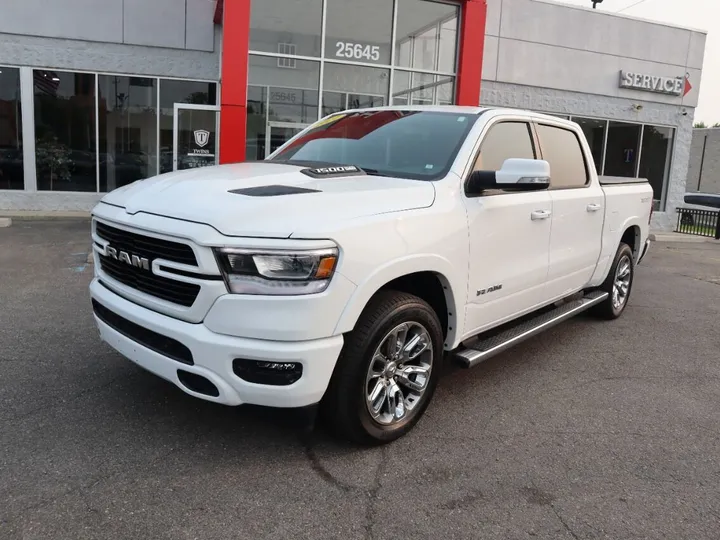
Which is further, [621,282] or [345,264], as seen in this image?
[621,282]

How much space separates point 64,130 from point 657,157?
17.6 metres

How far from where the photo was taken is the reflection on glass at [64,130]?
14.6 metres

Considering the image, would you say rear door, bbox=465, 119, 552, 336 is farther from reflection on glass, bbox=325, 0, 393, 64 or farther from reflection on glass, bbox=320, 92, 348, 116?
reflection on glass, bbox=325, 0, 393, 64

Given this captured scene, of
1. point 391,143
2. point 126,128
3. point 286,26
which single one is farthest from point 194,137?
point 391,143

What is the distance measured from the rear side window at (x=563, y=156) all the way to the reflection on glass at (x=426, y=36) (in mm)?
10450

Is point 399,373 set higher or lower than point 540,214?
lower

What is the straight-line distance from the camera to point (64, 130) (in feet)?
48.8

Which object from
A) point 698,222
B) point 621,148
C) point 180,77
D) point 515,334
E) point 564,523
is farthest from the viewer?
point 621,148

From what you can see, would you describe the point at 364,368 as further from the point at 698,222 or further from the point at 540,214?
the point at 698,222

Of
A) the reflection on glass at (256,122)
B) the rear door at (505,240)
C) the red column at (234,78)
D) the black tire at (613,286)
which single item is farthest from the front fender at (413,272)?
the reflection on glass at (256,122)

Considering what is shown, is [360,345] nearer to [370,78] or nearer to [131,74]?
[370,78]

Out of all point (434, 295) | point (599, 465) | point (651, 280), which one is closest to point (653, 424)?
point (599, 465)

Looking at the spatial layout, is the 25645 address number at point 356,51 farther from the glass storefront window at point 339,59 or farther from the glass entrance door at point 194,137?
the glass entrance door at point 194,137

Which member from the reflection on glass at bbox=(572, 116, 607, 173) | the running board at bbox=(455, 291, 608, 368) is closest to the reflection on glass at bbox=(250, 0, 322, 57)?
the reflection on glass at bbox=(572, 116, 607, 173)
